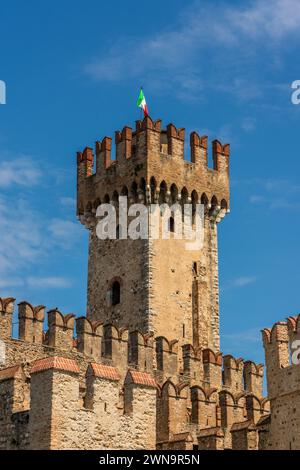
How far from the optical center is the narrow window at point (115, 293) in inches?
1642

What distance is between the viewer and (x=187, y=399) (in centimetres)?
3375

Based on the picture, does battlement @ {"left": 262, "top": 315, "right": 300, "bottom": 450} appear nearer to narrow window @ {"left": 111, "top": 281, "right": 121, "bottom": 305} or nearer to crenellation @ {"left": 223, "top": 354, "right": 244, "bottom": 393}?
crenellation @ {"left": 223, "top": 354, "right": 244, "bottom": 393}

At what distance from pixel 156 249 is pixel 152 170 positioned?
305 centimetres

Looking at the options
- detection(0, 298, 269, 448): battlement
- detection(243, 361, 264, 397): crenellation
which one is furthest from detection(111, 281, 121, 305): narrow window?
detection(243, 361, 264, 397): crenellation

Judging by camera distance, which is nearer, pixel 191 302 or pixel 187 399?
pixel 187 399

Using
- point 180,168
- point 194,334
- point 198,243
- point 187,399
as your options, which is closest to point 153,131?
point 180,168

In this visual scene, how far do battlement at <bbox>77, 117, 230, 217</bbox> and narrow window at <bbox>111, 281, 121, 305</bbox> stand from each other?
3.29 metres

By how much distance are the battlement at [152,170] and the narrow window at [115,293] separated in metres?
3.29

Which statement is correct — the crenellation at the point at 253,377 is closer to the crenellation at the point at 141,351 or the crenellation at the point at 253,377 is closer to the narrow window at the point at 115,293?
the crenellation at the point at 141,351

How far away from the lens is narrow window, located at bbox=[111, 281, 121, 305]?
41.7 m

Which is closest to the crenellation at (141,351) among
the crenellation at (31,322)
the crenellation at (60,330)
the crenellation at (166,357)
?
the crenellation at (166,357)
